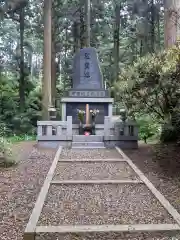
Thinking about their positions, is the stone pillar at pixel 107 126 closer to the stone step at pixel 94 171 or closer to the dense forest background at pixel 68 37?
the dense forest background at pixel 68 37

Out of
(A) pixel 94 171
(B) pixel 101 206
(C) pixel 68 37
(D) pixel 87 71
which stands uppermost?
(C) pixel 68 37

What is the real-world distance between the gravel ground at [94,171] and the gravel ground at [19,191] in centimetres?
40

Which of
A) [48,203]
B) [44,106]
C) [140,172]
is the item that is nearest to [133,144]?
[140,172]

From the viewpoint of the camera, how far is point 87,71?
572 inches

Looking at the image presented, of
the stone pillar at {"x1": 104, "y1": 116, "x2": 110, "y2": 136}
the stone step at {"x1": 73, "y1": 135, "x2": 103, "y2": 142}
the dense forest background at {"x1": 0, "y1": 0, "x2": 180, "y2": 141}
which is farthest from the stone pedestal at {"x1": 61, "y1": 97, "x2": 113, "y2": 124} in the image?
the stone pillar at {"x1": 104, "y1": 116, "x2": 110, "y2": 136}

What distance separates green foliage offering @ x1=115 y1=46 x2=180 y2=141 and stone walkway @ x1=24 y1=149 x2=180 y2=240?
2.23m

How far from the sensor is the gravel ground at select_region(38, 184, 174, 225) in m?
3.88

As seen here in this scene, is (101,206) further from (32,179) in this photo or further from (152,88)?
(152,88)

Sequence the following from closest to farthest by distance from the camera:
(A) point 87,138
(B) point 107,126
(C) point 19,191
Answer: (C) point 19,191
(B) point 107,126
(A) point 87,138

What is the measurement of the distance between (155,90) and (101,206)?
4597 millimetres

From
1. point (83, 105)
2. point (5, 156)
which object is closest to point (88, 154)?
point (5, 156)

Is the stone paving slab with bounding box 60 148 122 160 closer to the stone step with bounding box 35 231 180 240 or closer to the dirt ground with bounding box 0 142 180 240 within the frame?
the dirt ground with bounding box 0 142 180 240

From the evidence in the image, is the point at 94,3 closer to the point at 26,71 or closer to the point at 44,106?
the point at 26,71

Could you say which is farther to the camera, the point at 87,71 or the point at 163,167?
the point at 87,71
